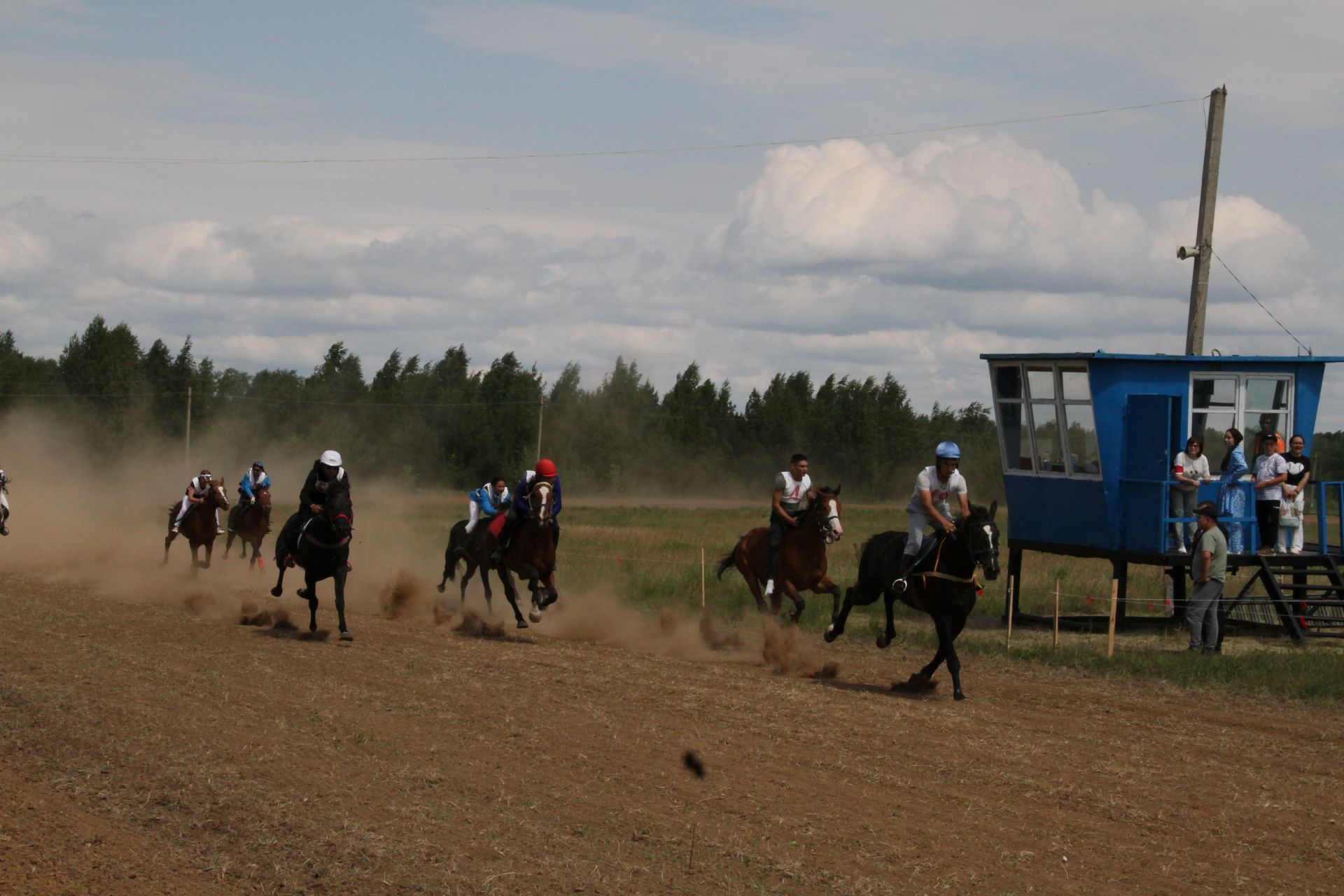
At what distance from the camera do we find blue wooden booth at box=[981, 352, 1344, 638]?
68.9ft

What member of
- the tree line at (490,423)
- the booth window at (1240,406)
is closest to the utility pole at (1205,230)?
the booth window at (1240,406)

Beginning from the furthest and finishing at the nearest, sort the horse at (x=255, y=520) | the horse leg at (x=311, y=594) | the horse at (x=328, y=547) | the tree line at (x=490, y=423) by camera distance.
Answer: the tree line at (x=490, y=423), the horse at (x=255, y=520), the horse leg at (x=311, y=594), the horse at (x=328, y=547)

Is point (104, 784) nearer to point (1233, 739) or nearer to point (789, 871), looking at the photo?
point (789, 871)

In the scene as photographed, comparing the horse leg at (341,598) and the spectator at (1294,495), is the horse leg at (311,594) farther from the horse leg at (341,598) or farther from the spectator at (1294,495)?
the spectator at (1294,495)

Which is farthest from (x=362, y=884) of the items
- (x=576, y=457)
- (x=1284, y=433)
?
(x=576, y=457)

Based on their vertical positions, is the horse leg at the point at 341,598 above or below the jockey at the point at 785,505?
below

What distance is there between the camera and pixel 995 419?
952 inches

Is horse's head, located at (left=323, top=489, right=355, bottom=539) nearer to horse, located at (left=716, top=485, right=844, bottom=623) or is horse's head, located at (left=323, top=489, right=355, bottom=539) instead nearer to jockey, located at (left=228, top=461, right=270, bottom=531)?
horse, located at (left=716, top=485, right=844, bottom=623)

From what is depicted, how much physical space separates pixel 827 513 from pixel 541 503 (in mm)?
3687

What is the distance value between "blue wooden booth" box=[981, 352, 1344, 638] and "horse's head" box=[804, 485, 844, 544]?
535cm

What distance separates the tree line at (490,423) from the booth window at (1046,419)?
56.9 m

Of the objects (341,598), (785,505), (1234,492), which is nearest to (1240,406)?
(1234,492)

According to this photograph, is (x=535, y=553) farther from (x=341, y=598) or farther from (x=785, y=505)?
(x=785, y=505)

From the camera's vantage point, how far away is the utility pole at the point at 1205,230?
73.0 feet
